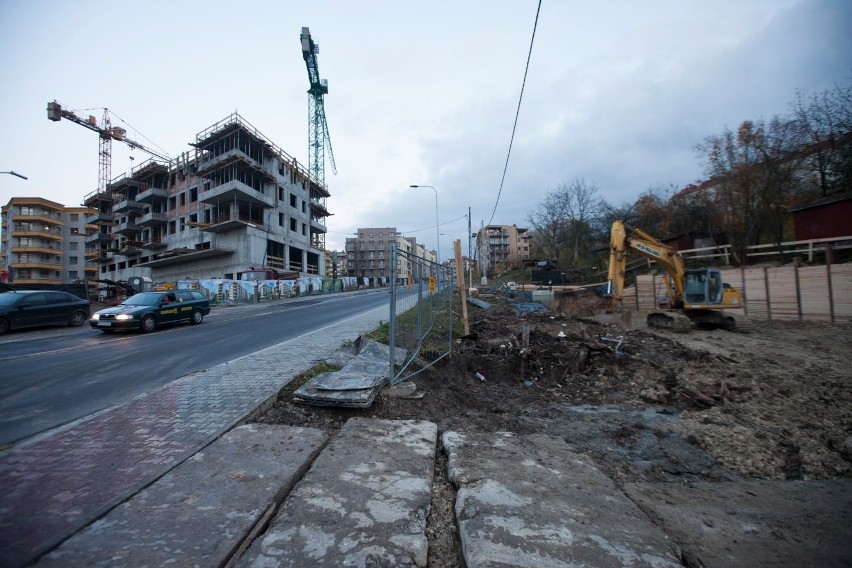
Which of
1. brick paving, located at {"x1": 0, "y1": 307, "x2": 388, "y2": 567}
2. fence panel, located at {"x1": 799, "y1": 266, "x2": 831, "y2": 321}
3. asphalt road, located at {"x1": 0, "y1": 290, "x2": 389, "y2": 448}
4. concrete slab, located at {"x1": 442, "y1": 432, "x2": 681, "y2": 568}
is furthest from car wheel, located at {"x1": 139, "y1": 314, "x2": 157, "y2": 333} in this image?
fence panel, located at {"x1": 799, "y1": 266, "x2": 831, "y2": 321}

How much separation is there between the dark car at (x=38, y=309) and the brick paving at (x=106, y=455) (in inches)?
508

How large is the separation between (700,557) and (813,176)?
33.2 meters

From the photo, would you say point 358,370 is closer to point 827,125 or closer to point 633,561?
point 633,561

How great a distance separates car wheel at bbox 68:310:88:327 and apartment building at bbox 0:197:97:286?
72140mm

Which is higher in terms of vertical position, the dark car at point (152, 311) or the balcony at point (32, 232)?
the balcony at point (32, 232)

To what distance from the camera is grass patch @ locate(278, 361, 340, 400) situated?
16.7ft

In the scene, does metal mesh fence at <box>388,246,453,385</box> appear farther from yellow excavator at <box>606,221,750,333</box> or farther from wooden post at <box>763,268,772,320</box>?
wooden post at <box>763,268,772,320</box>

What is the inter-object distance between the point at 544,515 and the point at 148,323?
15.4m

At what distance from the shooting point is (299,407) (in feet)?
15.2

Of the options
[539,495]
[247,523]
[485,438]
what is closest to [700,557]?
[539,495]

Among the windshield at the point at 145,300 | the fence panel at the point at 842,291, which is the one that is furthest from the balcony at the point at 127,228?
the fence panel at the point at 842,291

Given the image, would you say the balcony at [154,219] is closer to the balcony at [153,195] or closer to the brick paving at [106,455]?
the balcony at [153,195]

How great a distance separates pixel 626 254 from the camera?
45.6 feet

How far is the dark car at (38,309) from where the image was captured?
12.6 meters
